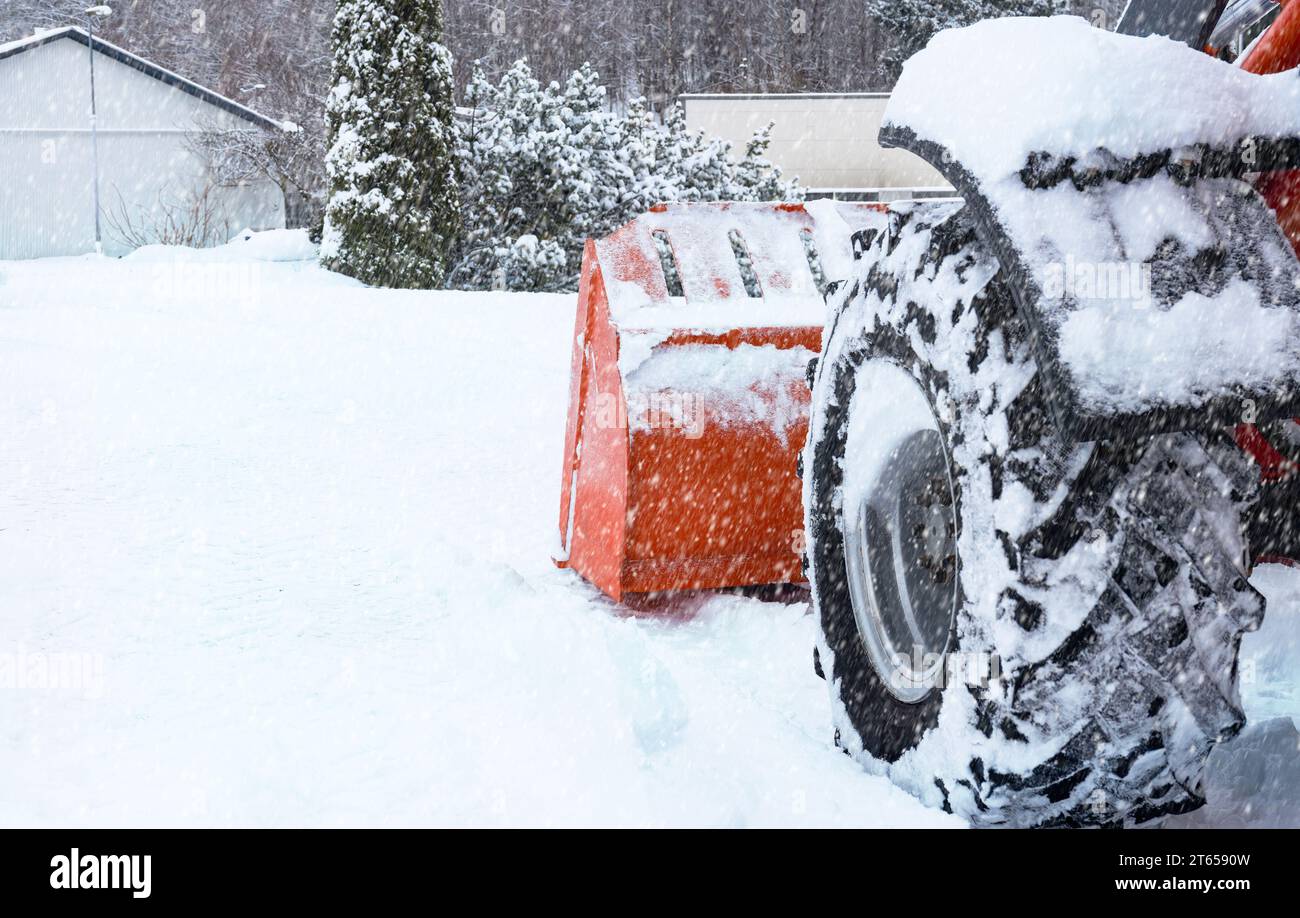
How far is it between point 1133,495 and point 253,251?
19.3 meters

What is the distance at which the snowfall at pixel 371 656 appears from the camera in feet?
7.10

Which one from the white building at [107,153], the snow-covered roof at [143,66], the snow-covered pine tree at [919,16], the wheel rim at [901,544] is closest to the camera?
the wheel rim at [901,544]

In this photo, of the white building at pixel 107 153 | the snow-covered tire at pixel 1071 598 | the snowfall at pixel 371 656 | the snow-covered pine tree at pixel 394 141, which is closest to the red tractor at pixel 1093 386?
the snow-covered tire at pixel 1071 598

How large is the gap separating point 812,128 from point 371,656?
23.0m

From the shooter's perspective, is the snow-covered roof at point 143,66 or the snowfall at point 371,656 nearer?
the snowfall at point 371,656

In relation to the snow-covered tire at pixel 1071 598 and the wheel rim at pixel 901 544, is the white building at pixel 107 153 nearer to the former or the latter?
the wheel rim at pixel 901 544

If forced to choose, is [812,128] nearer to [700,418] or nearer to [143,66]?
[143,66]

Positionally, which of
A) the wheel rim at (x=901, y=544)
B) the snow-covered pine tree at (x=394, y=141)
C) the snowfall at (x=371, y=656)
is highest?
the snow-covered pine tree at (x=394, y=141)

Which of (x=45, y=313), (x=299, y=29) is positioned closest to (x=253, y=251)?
(x=45, y=313)

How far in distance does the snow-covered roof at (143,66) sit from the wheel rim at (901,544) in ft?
90.8

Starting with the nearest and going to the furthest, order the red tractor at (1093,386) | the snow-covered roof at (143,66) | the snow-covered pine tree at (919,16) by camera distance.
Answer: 1. the red tractor at (1093,386)
2. the snow-covered pine tree at (919,16)
3. the snow-covered roof at (143,66)

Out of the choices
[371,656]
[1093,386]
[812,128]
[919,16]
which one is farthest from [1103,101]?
[812,128]

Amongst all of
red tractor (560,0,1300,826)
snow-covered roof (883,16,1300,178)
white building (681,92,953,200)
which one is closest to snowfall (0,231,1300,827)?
red tractor (560,0,1300,826)
